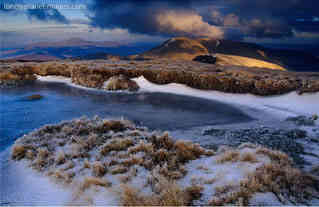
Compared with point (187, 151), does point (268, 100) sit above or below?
above

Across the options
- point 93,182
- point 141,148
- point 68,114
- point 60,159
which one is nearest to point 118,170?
point 93,182

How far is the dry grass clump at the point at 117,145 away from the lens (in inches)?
236

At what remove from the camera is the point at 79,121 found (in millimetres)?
8484

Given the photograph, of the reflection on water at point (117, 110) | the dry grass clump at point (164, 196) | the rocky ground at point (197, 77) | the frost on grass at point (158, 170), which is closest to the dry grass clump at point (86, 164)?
the frost on grass at point (158, 170)

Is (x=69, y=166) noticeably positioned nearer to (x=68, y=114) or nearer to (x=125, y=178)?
(x=125, y=178)

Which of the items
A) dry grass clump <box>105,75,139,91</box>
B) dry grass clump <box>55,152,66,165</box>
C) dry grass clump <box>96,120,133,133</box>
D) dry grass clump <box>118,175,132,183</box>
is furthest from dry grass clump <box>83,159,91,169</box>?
dry grass clump <box>105,75,139,91</box>

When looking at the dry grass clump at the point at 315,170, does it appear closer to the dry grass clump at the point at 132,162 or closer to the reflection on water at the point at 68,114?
the dry grass clump at the point at 132,162

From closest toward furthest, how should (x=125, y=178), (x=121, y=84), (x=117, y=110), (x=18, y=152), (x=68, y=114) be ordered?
(x=125, y=178) < (x=18, y=152) < (x=68, y=114) < (x=117, y=110) < (x=121, y=84)

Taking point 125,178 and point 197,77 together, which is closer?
point 125,178

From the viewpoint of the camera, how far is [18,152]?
20.7 ft

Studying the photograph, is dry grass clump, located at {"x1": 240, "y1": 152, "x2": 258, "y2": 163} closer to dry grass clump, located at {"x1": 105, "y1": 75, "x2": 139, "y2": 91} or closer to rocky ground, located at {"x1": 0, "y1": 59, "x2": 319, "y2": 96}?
rocky ground, located at {"x1": 0, "y1": 59, "x2": 319, "y2": 96}

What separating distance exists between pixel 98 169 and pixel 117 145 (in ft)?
4.33

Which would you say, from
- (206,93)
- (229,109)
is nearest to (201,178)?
(229,109)

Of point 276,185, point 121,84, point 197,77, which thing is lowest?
point 276,185
